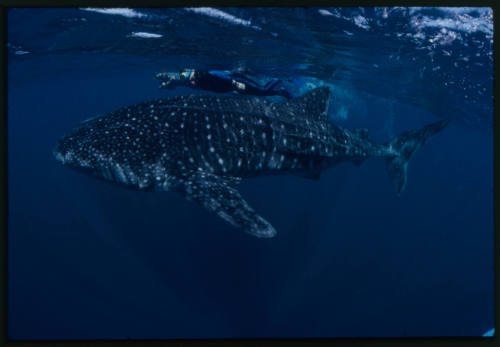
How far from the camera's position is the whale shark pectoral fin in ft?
12.0

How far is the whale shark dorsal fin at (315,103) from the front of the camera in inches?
237

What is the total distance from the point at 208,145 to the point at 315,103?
8.32 feet

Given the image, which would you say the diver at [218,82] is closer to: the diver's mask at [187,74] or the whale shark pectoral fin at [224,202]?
the diver's mask at [187,74]

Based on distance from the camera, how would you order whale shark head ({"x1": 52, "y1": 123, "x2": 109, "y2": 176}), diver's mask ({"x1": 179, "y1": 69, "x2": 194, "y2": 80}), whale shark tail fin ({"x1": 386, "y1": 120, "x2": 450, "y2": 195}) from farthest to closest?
whale shark tail fin ({"x1": 386, "y1": 120, "x2": 450, "y2": 195}) → diver's mask ({"x1": 179, "y1": 69, "x2": 194, "y2": 80}) → whale shark head ({"x1": 52, "y1": 123, "x2": 109, "y2": 176})

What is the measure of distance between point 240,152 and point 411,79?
14.5 meters

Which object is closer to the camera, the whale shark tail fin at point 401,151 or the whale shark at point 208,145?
the whale shark at point 208,145

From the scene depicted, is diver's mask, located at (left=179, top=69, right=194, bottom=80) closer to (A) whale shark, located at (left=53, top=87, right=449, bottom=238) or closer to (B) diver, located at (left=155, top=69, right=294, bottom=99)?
(B) diver, located at (left=155, top=69, right=294, bottom=99)

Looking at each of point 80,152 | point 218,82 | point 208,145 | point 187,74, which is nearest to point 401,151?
point 218,82

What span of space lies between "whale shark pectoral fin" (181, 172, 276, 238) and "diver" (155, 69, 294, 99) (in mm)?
3873

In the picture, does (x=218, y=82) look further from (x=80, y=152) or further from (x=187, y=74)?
(x=80, y=152)

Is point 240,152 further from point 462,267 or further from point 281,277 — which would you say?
point 462,267

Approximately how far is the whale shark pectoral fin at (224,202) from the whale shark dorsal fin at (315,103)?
248 centimetres

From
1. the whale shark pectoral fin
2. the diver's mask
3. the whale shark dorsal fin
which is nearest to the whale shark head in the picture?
the whale shark pectoral fin

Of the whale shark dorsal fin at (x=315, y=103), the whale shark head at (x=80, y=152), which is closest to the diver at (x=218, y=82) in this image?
the whale shark dorsal fin at (x=315, y=103)
